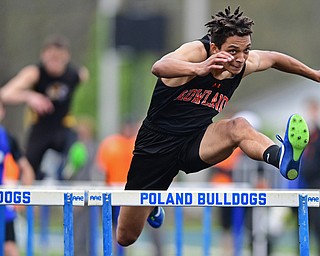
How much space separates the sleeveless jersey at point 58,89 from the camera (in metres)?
12.6

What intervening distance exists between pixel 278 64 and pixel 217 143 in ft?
3.03

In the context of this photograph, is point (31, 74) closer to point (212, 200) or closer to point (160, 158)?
point (160, 158)

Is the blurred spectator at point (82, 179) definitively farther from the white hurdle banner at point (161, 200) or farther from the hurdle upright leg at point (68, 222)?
the hurdle upright leg at point (68, 222)

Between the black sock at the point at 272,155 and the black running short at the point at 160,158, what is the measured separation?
64 cm

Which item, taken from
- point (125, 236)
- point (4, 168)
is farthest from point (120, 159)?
point (125, 236)

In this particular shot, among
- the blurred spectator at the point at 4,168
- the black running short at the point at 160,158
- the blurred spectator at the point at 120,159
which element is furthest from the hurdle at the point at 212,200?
the blurred spectator at the point at 120,159

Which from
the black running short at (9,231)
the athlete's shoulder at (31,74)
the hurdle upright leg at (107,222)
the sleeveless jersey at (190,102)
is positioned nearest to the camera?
the hurdle upright leg at (107,222)

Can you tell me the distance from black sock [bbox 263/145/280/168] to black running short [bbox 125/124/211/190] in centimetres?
64

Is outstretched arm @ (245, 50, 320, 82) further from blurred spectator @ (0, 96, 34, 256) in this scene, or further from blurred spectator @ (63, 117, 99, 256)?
blurred spectator @ (63, 117, 99, 256)

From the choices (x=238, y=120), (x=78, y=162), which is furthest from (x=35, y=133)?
(x=238, y=120)

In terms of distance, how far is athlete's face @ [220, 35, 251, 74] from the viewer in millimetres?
7961

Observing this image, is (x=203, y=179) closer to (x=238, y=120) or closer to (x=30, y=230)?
(x=30, y=230)

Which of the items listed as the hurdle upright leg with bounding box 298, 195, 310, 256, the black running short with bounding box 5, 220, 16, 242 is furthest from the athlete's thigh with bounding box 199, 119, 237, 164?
the black running short with bounding box 5, 220, 16, 242

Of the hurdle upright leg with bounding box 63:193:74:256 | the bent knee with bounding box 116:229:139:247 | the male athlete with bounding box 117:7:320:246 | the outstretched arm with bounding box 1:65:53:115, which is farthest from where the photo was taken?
the outstretched arm with bounding box 1:65:53:115
